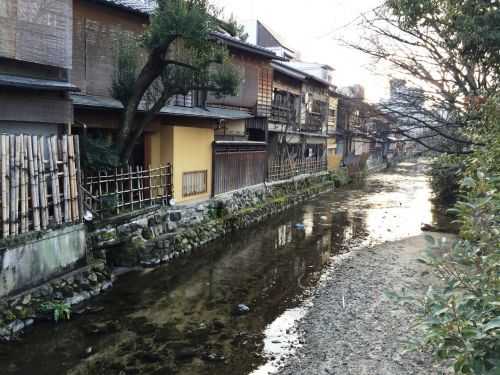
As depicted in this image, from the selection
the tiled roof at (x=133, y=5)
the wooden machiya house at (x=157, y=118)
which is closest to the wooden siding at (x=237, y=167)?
the wooden machiya house at (x=157, y=118)

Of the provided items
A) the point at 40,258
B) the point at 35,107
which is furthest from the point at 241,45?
the point at 40,258

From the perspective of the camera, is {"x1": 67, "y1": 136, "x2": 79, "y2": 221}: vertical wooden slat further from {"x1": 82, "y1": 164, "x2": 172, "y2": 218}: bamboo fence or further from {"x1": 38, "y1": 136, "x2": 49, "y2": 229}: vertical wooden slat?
{"x1": 82, "y1": 164, "x2": 172, "y2": 218}: bamboo fence

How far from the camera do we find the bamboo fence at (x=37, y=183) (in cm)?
892

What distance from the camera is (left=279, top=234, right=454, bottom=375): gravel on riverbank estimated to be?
309 inches

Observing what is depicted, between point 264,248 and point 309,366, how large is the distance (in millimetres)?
9137

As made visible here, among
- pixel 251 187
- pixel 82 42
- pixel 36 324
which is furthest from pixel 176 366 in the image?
pixel 251 187

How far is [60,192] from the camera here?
411 inches

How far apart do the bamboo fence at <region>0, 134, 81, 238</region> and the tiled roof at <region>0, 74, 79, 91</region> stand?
112 centimetres

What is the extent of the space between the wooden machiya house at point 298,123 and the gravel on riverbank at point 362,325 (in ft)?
44.8

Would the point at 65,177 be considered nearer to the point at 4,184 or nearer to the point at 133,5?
the point at 4,184

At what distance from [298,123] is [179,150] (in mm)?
17959

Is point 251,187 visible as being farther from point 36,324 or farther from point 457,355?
point 457,355

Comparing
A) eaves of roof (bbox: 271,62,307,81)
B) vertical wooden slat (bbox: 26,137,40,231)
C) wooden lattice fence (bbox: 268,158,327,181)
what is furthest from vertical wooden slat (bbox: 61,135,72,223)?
eaves of roof (bbox: 271,62,307,81)

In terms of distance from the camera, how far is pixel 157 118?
53.8 feet
